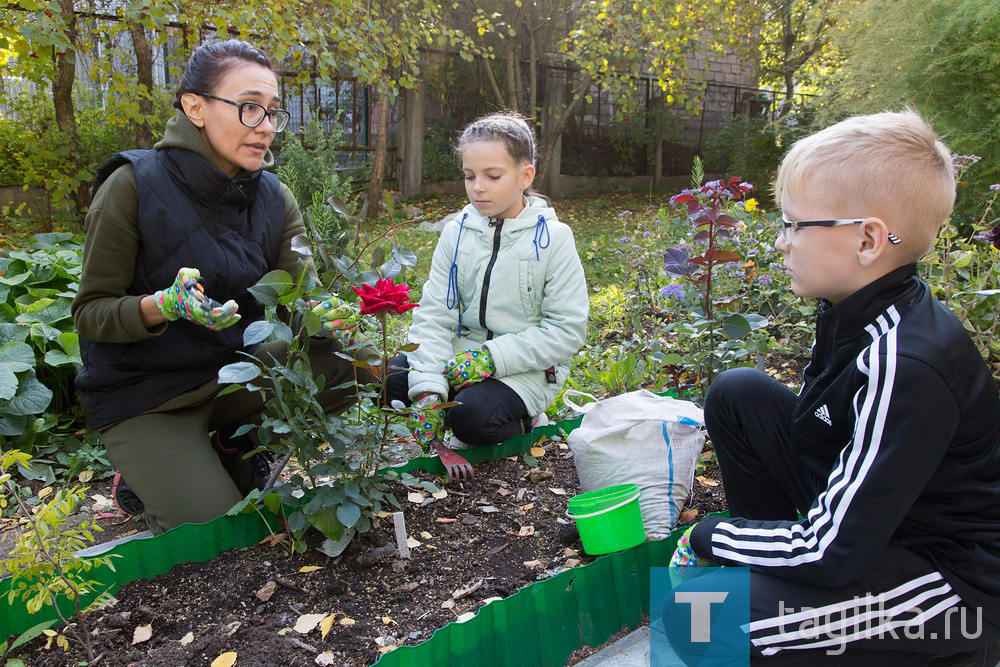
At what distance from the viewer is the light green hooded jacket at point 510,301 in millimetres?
2807

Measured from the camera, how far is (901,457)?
134cm

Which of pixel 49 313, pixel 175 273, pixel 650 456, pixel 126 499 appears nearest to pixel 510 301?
pixel 650 456

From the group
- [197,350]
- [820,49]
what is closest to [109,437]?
[197,350]

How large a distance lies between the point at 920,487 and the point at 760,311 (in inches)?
102

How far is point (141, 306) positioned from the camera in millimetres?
2223

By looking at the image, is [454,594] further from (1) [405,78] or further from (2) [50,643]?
(1) [405,78]

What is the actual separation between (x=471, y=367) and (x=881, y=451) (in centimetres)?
165

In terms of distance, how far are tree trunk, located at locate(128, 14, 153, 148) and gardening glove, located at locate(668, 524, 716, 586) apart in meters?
5.06

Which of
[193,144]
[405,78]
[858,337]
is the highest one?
[405,78]

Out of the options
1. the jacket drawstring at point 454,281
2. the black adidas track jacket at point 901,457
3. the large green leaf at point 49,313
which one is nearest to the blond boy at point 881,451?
the black adidas track jacket at point 901,457

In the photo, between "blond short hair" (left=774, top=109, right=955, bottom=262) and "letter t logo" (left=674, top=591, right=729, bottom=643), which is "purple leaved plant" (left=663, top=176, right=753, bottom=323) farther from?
"letter t logo" (left=674, top=591, right=729, bottom=643)

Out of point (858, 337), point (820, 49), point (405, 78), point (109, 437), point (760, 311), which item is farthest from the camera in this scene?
point (820, 49)

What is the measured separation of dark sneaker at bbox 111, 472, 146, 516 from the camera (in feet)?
8.36

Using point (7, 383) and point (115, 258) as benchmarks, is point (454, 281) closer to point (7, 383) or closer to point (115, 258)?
point (115, 258)
